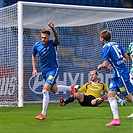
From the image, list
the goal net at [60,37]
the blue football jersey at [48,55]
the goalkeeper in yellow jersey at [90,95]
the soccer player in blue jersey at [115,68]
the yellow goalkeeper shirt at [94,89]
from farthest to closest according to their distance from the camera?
the goal net at [60,37] < the yellow goalkeeper shirt at [94,89] < the goalkeeper in yellow jersey at [90,95] < the blue football jersey at [48,55] < the soccer player in blue jersey at [115,68]

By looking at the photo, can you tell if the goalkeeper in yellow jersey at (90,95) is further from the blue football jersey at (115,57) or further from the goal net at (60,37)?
the blue football jersey at (115,57)

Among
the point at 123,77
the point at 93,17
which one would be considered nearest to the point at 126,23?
the point at 93,17

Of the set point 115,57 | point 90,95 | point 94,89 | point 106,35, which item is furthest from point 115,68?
point 94,89

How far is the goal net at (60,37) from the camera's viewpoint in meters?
13.0

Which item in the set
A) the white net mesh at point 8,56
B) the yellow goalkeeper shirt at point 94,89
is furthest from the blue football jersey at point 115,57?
the white net mesh at point 8,56

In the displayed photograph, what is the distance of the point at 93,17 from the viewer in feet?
47.1

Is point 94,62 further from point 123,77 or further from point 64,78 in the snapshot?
point 123,77

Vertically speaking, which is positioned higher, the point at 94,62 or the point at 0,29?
the point at 0,29

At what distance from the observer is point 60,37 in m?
14.5

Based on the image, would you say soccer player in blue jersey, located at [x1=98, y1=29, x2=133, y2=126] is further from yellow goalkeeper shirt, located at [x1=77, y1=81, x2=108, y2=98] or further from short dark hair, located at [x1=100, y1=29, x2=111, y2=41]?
yellow goalkeeper shirt, located at [x1=77, y1=81, x2=108, y2=98]

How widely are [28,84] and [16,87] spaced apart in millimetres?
1222

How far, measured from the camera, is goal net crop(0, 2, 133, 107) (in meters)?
13.0

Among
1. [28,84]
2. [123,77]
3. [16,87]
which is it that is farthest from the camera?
[28,84]

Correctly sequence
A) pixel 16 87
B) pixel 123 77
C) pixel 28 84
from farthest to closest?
pixel 28 84 < pixel 16 87 < pixel 123 77
